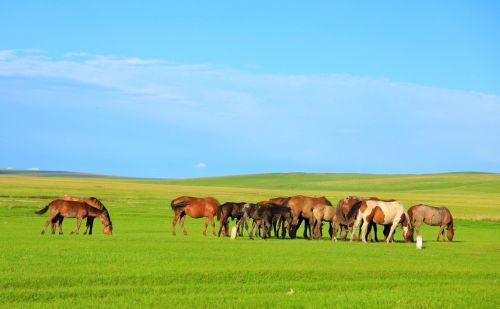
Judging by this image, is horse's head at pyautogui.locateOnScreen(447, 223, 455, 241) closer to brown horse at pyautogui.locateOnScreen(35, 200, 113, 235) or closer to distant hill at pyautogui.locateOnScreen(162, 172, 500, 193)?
brown horse at pyautogui.locateOnScreen(35, 200, 113, 235)

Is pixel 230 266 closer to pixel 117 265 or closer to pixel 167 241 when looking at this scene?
pixel 117 265

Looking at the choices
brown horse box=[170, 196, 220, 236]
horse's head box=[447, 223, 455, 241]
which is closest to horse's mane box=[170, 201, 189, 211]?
brown horse box=[170, 196, 220, 236]

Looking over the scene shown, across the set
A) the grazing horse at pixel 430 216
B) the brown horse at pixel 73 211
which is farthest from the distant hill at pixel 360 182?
the brown horse at pixel 73 211

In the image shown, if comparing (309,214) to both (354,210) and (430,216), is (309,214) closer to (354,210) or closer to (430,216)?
(354,210)

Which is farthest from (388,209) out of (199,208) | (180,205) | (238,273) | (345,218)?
(238,273)

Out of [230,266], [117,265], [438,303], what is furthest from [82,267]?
[438,303]

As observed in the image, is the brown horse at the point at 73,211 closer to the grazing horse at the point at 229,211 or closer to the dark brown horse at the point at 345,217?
the grazing horse at the point at 229,211

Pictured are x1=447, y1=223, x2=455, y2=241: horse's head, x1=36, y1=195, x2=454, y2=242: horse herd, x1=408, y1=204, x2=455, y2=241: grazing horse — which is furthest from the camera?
x1=408, y1=204, x2=455, y2=241: grazing horse

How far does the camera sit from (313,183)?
6088 inches

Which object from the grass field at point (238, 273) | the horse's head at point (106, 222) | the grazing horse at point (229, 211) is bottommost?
the grass field at point (238, 273)

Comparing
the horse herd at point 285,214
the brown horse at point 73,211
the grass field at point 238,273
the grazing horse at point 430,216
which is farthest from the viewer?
the grazing horse at point 430,216

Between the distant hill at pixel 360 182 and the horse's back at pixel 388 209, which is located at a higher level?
the distant hill at pixel 360 182

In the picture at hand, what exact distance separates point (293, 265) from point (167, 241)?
302 inches

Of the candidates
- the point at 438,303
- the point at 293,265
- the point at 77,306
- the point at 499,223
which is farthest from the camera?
the point at 499,223
